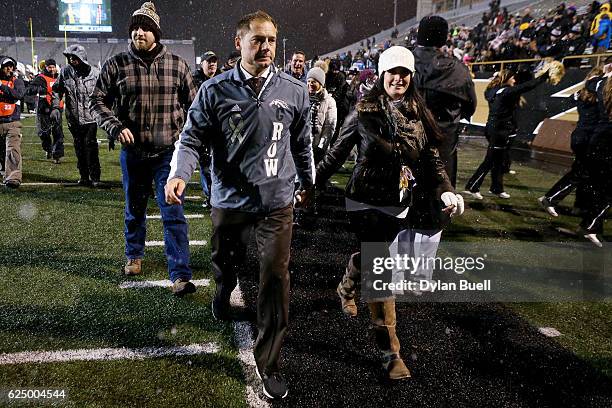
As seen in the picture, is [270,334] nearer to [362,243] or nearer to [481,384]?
[362,243]

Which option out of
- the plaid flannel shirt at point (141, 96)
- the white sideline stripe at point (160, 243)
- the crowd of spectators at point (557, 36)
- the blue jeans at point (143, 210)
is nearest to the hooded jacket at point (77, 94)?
the white sideline stripe at point (160, 243)

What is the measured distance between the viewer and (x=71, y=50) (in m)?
7.11

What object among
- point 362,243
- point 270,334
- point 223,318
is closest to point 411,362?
point 362,243

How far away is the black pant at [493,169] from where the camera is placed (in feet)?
26.1

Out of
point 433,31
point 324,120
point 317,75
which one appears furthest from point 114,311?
point 317,75

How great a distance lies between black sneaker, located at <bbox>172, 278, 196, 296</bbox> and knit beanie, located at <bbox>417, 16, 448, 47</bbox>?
3004mm

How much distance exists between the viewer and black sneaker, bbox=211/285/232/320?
325cm

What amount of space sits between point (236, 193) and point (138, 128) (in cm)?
183

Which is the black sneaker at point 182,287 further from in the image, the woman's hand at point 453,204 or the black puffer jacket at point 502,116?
the black puffer jacket at point 502,116

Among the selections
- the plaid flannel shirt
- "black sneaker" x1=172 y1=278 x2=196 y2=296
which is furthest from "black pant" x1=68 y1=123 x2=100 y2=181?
"black sneaker" x1=172 y1=278 x2=196 y2=296

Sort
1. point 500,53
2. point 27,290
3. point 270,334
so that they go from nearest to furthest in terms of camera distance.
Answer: point 270,334 → point 27,290 → point 500,53

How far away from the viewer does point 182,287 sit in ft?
13.1

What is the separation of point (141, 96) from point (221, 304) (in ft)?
6.44

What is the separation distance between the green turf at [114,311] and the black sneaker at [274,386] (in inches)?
6.3
